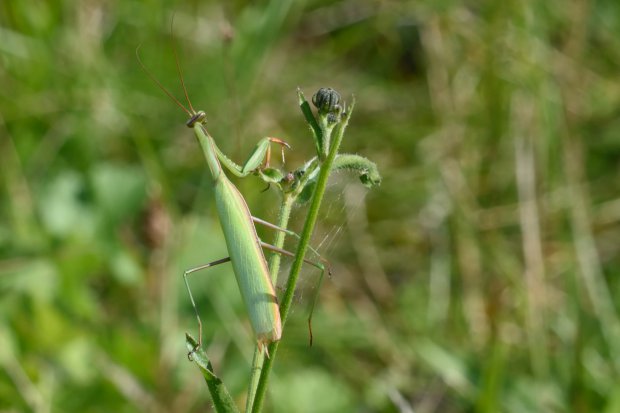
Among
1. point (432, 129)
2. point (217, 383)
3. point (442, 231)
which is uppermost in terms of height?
point (432, 129)

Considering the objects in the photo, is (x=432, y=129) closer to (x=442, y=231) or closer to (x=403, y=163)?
(x=403, y=163)

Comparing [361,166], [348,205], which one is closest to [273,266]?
[361,166]

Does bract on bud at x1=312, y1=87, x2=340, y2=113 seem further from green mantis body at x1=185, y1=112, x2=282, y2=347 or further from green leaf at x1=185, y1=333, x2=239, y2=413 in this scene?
green leaf at x1=185, y1=333, x2=239, y2=413

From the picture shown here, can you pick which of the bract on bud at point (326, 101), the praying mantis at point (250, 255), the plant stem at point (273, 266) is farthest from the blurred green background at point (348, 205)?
the bract on bud at point (326, 101)

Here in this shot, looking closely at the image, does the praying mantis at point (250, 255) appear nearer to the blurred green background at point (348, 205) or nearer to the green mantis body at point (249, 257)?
the green mantis body at point (249, 257)

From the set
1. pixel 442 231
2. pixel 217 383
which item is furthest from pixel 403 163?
pixel 217 383
